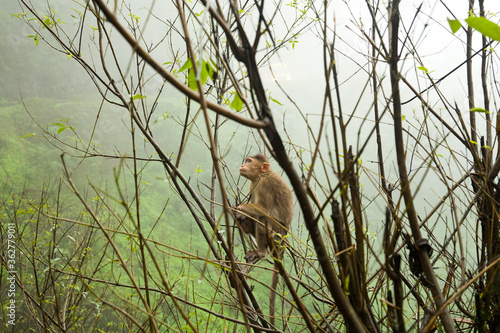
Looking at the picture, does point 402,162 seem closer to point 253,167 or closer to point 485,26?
point 485,26

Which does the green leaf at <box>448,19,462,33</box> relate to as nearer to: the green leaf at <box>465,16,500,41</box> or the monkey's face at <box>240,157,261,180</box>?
the green leaf at <box>465,16,500,41</box>

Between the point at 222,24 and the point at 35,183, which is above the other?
the point at 35,183

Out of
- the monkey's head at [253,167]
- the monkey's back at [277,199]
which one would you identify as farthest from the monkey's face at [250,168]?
the monkey's back at [277,199]

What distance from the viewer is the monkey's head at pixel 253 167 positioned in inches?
150

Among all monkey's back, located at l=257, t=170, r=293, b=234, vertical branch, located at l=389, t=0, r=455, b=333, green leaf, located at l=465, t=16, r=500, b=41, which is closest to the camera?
green leaf, located at l=465, t=16, r=500, b=41

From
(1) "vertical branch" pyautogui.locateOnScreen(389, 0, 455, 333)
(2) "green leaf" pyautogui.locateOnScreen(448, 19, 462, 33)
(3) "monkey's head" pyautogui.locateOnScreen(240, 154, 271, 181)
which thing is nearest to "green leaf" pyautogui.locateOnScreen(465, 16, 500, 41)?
(2) "green leaf" pyautogui.locateOnScreen(448, 19, 462, 33)

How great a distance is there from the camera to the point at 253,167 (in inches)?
155

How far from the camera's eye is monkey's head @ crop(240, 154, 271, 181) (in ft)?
12.5

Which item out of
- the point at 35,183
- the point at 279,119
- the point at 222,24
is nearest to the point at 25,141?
the point at 35,183

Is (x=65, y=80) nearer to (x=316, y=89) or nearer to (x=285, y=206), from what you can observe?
(x=316, y=89)

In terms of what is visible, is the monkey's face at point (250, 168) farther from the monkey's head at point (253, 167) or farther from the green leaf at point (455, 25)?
the green leaf at point (455, 25)

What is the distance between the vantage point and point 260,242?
10.6 ft

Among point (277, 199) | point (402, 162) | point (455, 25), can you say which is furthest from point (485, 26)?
point (277, 199)

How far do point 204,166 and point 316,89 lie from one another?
11.4 meters
